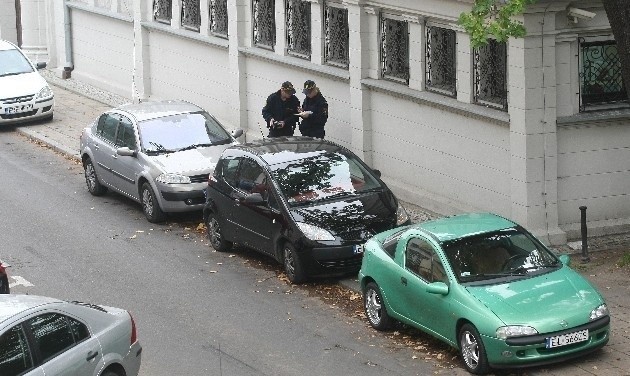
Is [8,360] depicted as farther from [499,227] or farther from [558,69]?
[558,69]

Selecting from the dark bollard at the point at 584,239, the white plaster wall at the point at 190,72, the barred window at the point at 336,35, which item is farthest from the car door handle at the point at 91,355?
the white plaster wall at the point at 190,72

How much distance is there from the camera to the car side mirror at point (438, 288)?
15117mm

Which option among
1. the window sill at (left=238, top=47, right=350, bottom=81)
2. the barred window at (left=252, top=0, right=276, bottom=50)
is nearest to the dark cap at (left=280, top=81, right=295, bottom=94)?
the window sill at (left=238, top=47, right=350, bottom=81)

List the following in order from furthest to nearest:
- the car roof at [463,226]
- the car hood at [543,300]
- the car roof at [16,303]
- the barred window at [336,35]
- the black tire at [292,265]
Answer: the barred window at [336,35] < the black tire at [292,265] < the car roof at [463,226] < the car hood at [543,300] < the car roof at [16,303]

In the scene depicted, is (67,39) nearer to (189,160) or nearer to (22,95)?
(22,95)

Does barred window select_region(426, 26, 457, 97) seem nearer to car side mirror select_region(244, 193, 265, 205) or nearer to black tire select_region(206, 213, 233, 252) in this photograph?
car side mirror select_region(244, 193, 265, 205)

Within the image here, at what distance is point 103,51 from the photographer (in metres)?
34.8

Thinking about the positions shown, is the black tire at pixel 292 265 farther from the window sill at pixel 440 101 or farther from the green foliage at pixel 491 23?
the green foliage at pixel 491 23

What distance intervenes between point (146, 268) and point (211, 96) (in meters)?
9.82

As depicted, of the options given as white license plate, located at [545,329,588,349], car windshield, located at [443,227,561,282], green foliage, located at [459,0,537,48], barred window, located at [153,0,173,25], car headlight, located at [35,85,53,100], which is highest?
green foliage, located at [459,0,537,48]

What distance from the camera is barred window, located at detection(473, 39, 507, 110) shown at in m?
20.2

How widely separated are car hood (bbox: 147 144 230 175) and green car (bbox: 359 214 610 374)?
6.13 m

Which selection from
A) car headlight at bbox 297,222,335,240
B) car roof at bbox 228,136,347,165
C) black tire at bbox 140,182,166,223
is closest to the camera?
car headlight at bbox 297,222,335,240

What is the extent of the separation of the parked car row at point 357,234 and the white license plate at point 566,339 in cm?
1
